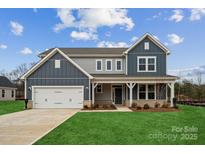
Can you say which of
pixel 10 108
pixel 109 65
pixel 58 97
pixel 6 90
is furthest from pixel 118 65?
pixel 6 90

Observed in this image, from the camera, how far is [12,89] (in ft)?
163

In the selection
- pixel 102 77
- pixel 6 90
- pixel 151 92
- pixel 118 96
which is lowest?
pixel 6 90

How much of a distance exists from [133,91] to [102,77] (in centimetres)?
380

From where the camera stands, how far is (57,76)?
2542cm

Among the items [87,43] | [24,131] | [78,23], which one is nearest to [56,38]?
[87,43]

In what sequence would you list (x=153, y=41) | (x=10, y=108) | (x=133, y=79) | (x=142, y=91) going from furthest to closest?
(x=142, y=91), (x=153, y=41), (x=10, y=108), (x=133, y=79)

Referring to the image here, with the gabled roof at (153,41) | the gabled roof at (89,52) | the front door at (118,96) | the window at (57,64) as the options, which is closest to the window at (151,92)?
the front door at (118,96)

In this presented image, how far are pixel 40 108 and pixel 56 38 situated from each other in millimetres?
12677

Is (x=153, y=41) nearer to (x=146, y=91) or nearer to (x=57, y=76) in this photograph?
(x=146, y=91)

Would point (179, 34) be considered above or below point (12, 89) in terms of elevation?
above

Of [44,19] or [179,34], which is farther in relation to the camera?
[179,34]

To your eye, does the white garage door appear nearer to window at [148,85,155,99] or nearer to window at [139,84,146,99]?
window at [139,84,146,99]

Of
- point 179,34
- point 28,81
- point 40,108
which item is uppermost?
point 179,34

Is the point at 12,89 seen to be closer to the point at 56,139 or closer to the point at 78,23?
the point at 78,23
